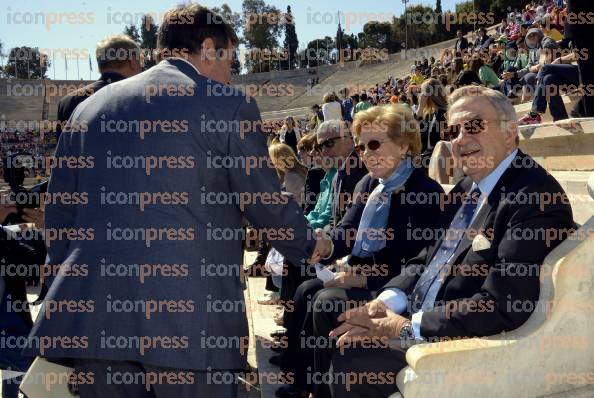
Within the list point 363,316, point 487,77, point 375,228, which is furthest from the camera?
point 487,77

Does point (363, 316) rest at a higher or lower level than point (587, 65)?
lower

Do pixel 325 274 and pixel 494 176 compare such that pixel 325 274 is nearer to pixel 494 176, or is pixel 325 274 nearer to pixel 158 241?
pixel 494 176

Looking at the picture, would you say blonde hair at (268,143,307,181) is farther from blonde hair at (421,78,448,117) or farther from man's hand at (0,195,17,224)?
man's hand at (0,195,17,224)

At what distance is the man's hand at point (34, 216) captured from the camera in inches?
124

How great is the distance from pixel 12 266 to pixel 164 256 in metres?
1.63

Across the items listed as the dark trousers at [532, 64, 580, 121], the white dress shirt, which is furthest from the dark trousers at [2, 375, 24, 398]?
the dark trousers at [532, 64, 580, 121]

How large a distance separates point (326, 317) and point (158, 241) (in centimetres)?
129

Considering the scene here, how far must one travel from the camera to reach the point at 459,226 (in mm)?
2611

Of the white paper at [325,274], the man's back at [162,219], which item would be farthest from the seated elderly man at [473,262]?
the man's back at [162,219]

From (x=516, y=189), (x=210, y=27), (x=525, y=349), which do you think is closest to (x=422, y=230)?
(x=516, y=189)

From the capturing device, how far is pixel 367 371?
7.84 ft

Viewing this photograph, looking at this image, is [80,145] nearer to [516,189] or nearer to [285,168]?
[516,189]

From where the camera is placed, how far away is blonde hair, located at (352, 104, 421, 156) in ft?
10.8

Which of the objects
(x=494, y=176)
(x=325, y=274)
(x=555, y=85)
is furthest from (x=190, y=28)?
(x=555, y=85)
